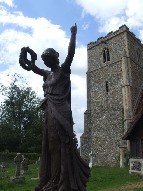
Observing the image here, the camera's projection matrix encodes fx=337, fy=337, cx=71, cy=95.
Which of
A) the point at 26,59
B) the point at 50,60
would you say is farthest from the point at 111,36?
the point at 50,60

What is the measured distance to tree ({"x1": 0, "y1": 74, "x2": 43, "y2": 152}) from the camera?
45156 mm

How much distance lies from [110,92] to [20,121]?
1496cm

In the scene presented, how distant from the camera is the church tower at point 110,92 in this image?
134 feet

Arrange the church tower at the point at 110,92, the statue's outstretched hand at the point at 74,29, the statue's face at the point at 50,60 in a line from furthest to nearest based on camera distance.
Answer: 1. the church tower at the point at 110,92
2. the statue's face at the point at 50,60
3. the statue's outstretched hand at the point at 74,29

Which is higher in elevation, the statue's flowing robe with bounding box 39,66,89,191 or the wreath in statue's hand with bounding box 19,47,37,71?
the wreath in statue's hand with bounding box 19,47,37,71

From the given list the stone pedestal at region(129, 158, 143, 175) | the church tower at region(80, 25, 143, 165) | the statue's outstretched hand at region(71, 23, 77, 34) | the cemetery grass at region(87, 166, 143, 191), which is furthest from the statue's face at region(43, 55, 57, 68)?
the church tower at region(80, 25, 143, 165)

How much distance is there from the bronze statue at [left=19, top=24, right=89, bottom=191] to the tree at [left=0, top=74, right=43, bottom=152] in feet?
129

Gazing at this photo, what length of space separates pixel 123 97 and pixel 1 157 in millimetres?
16187

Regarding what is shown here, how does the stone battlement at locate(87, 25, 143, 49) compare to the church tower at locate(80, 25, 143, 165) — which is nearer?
the church tower at locate(80, 25, 143, 165)

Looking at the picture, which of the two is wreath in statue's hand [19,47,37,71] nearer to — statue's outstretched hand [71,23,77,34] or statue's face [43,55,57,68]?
statue's face [43,55,57,68]

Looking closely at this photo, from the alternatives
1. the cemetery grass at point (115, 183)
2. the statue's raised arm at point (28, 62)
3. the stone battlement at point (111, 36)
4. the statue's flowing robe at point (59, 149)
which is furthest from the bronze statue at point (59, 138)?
the stone battlement at point (111, 36)

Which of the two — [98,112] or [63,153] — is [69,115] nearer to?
[63,153]

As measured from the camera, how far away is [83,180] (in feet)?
16.2

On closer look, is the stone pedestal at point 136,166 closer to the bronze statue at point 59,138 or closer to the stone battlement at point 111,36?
the bronze statue at point 59,138
